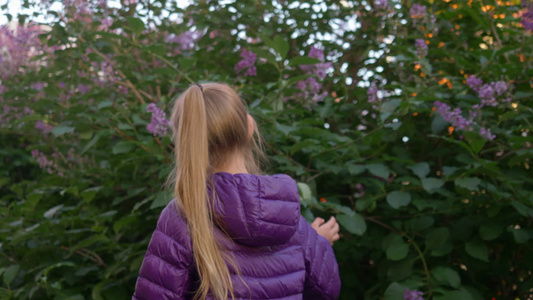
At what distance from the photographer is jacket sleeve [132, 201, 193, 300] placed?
1.44 metres

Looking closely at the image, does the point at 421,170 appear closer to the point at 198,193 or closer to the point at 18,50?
the point at 198,193

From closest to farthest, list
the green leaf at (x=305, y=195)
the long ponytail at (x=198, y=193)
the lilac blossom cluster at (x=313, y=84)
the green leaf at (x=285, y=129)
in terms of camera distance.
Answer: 1. the long ponytail at (x=198, y=193)
2. the green leaf at (x=305, y=195)
3. the green leaf at (x=285, y=129)
4. the lilac blossom cluster at (x=313, y=84)

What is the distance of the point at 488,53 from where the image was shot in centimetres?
224

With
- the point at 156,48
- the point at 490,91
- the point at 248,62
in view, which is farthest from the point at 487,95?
the point at 156,48

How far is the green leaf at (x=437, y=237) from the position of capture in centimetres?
212

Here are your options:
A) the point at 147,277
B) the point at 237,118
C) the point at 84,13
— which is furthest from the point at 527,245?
the point at 84,13

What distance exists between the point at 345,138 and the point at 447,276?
65 cm

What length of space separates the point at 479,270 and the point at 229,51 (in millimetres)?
1566

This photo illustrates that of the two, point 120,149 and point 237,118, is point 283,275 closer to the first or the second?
point 237,118

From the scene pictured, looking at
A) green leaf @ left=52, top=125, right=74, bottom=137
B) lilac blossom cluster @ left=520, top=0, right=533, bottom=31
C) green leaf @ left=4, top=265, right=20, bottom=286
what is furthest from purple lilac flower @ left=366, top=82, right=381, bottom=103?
green leaf @ left=4, top=265, right=20, bottom=286

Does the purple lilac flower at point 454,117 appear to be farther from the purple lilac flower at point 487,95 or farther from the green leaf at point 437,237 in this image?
the green leaf at point 437,237

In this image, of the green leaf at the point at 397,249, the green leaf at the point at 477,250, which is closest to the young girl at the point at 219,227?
the green leaf at the point at 397,249

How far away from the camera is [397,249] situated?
2.13m

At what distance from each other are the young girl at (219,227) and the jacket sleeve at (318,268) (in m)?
0.02
